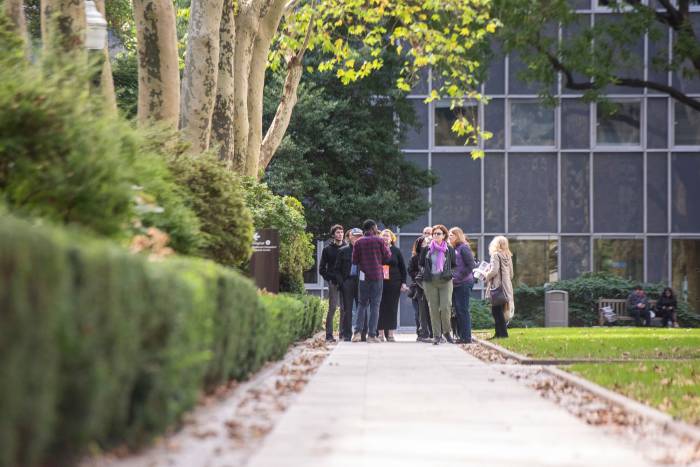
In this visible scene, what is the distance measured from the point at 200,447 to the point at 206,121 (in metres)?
13.2

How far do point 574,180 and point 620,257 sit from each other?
2806 millimetres

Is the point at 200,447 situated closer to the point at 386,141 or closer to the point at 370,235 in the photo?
the point at 370,235

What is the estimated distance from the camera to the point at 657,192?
42.6 m

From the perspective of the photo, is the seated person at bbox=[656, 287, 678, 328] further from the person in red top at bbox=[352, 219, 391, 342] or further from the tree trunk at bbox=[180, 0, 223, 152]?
the tree trunk at bbox=[180, 0, 223, 152]

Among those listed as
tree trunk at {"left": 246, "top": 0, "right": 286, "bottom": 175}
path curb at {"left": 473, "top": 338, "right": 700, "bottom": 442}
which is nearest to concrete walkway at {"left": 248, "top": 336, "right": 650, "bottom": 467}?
path curb at {"left": 473, "top": 338, "right": 700, "bottom": 442}

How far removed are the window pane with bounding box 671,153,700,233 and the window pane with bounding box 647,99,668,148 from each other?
682mm

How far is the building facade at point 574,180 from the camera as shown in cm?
4256

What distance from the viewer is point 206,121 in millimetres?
20812

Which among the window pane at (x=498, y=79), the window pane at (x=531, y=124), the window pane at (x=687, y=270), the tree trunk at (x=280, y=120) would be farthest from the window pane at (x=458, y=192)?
the tree trunk at (x=280, y=120)

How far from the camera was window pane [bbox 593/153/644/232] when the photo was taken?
4272cm

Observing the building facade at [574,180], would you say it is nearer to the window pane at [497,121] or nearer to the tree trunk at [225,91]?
the window pane at [497,121]

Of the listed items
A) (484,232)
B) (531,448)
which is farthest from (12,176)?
(484,232)

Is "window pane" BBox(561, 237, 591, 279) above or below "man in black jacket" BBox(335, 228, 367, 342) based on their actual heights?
above

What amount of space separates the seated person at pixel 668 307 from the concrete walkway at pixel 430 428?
965 inches
